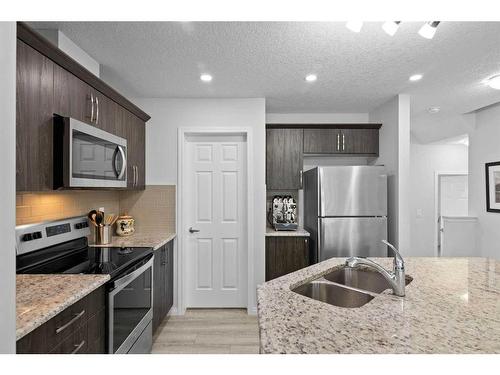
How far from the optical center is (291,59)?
2.35 metres

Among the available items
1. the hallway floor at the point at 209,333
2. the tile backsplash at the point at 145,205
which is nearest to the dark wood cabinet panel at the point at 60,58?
the tile backsplash at the point at 145,205

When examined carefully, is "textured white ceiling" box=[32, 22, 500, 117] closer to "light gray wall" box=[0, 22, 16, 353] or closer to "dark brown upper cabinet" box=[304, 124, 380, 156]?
"dark brown upper cabinet" box=[304, 124, 380, 156]

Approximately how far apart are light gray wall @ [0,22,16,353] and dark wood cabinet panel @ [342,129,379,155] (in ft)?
11.6

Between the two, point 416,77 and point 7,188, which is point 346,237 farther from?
point 7,188

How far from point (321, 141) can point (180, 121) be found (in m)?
1.71

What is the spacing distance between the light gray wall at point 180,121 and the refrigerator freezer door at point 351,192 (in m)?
0.68

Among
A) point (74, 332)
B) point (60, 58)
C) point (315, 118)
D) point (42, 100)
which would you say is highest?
point (315, 118)

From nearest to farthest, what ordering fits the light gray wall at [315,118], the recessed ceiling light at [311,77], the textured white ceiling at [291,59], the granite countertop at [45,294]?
the granite countertop at [45,294], the textured white ceiling at [291,59], the recessed ceiling light at [311,77], the light gray wall at [315,118]

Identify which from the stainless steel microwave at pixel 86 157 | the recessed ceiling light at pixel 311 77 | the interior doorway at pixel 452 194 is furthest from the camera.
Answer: the interior doorway at pixel 452 194

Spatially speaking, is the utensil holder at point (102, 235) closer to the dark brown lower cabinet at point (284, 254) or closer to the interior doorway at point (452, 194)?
the dark brown lower cabinet at point (284, 254)

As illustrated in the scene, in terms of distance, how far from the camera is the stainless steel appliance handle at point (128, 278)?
5.86 feet

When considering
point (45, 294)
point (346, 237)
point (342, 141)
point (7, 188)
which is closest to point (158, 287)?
point (45, 294)

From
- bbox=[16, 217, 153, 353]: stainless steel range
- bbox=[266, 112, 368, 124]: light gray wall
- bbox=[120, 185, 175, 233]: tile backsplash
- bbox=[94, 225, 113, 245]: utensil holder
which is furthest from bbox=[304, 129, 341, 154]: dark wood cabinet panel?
bbox=[94, 225, 113, 245]: utensil holder
